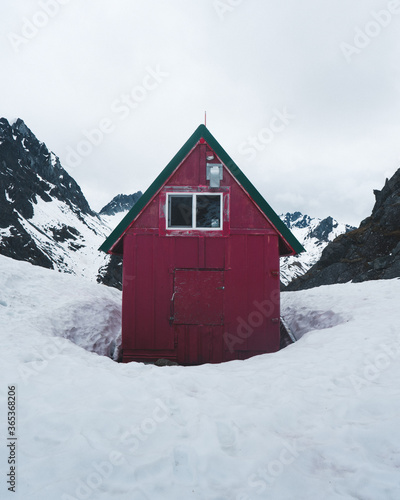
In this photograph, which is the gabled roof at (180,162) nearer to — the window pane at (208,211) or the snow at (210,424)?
the window pane at (208,211)

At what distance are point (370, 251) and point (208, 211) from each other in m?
28.3

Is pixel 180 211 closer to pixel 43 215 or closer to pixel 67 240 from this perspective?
pixel 67 240

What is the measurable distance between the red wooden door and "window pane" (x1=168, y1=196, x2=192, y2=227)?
1.32m

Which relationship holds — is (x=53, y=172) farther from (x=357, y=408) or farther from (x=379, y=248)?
(x=357, y=408)

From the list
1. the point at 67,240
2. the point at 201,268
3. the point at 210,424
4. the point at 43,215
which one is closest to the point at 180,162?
the point at 201,268

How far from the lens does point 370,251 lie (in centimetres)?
3105

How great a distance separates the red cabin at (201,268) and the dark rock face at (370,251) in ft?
64.9

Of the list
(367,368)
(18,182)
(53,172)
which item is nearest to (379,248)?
(367,368)

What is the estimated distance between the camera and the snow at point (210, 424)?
2.88m

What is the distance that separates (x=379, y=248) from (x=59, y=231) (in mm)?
92301

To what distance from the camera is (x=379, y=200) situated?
38031 millimetres

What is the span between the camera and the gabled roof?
8.32 meters

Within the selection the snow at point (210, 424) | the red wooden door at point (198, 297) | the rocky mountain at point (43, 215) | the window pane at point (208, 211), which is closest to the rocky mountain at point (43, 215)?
the rocky mountain at point (43, 215)

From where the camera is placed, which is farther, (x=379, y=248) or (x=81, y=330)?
(x=379, y=248)
